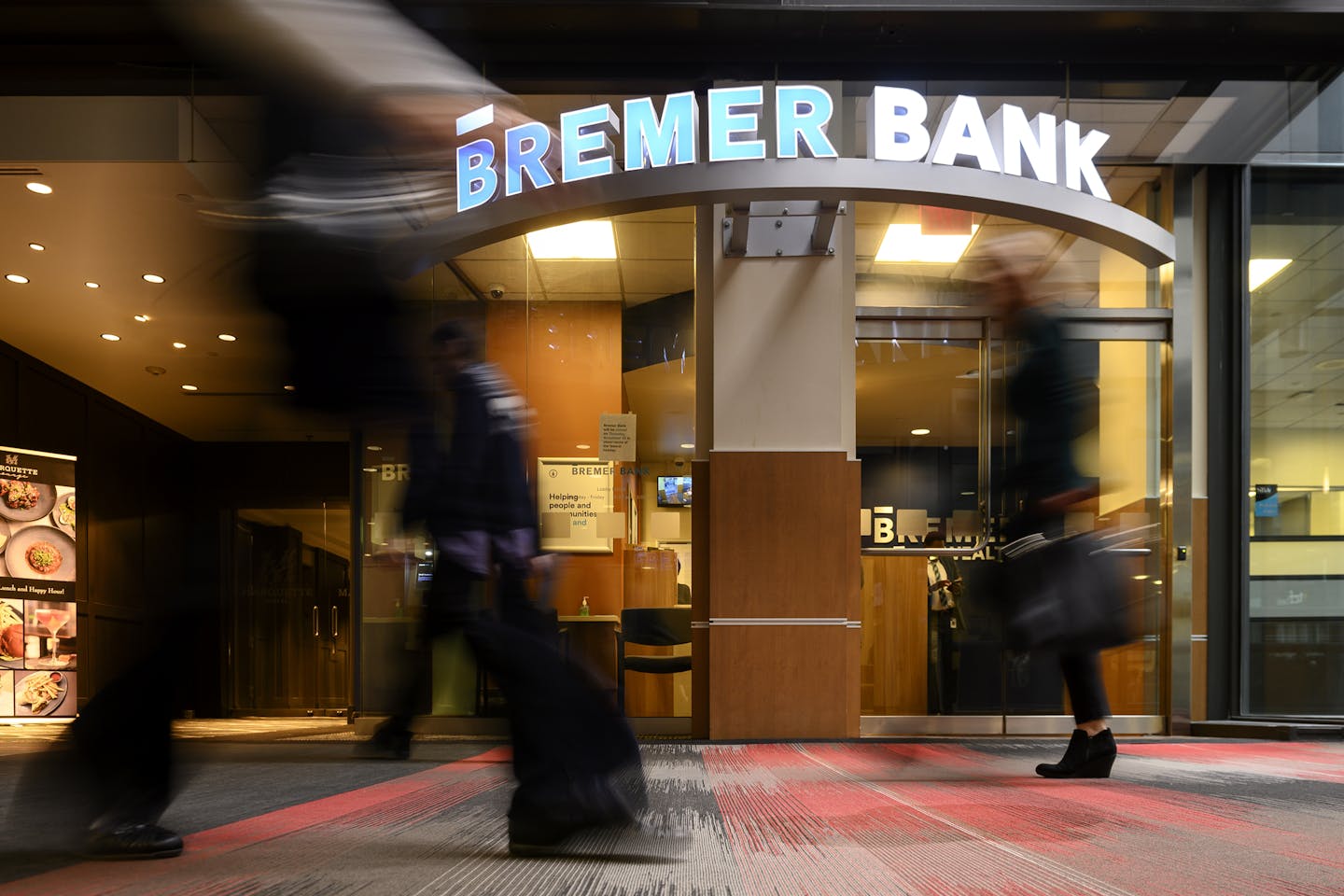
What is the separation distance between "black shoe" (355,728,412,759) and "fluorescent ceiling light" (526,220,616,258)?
305 cm

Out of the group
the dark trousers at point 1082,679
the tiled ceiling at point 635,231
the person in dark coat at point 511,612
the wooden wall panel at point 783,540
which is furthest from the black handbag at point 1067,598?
the tiled ceiling at point 635,231

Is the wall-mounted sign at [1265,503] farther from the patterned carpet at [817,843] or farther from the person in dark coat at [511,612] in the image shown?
the person in dark coat at [511,612]

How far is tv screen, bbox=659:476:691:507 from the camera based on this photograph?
551 cm

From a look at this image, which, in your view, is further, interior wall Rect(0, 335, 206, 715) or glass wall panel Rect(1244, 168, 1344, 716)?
interior wall Rect(0, 335, 206, 715)

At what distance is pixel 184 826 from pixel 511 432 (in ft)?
3.93

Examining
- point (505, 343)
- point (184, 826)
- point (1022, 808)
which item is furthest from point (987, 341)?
point (184, 826)

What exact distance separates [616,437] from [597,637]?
1.18 metres

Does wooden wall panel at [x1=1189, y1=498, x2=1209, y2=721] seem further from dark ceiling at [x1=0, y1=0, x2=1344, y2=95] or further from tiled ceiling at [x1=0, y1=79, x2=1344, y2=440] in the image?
dark ceiling at [x1=0, y1=0, x2=1344, y2=95]

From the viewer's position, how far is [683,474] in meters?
5.52

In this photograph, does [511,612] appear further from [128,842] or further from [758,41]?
[758,41]

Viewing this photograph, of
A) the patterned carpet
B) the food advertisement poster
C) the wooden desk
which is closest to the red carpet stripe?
the patterned carpet

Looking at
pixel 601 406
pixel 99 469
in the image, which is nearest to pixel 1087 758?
pixel 601 406

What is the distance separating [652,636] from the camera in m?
5.75

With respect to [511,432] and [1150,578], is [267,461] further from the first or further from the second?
[511,432]
